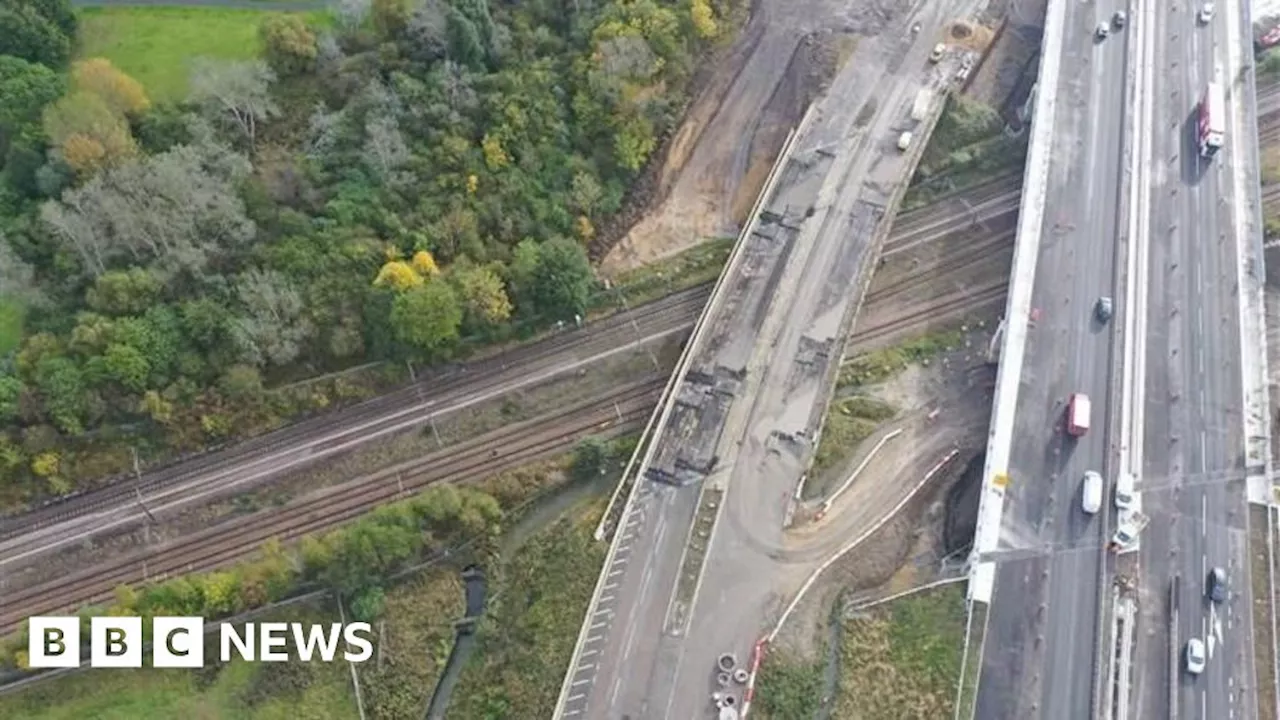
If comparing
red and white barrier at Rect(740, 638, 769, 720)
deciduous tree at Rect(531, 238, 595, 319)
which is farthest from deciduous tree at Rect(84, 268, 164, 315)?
red and white barrier at Rect(740, 638, 769, 720)

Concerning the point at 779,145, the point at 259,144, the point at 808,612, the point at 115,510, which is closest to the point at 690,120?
the point at 779,145

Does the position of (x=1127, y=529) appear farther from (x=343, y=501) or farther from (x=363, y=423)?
(x=363, y=423)

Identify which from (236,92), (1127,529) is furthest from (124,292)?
(1127,529)

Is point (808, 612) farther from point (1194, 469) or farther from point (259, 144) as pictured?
point (259, 144)

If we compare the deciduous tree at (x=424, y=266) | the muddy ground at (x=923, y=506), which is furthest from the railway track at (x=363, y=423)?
the muddy ground at (x=923, y=506)

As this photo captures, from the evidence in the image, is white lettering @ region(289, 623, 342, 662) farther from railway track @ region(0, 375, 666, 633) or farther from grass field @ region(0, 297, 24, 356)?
grass field @ region(0, 297, 24, 356)

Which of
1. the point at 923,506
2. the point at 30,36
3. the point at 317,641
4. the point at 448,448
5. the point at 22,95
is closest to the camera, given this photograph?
the point at 317,641
